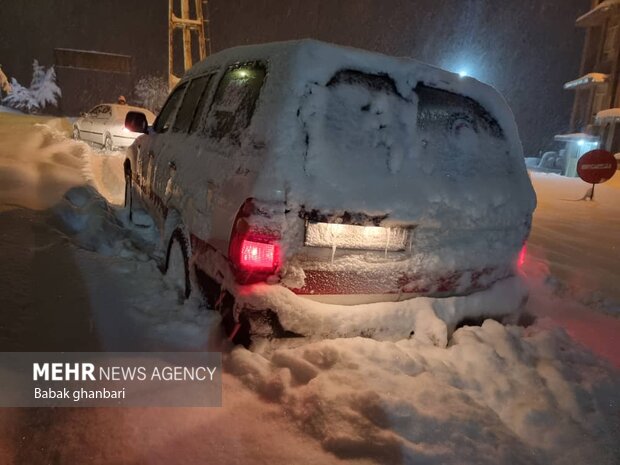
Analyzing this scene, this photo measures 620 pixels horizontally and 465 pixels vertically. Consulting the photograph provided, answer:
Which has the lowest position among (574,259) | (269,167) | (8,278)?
(574,259)

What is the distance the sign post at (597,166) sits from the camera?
10.4 metres

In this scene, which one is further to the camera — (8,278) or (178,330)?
(8,278)

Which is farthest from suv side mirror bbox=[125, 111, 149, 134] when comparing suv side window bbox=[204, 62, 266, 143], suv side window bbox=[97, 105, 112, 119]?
suv side window bbox=[97, 105, 112, 119]

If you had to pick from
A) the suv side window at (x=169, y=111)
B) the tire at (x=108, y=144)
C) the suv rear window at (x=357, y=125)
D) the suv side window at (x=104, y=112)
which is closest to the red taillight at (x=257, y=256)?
the suv rear window at (x=357, y=125)

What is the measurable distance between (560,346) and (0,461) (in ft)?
11.0

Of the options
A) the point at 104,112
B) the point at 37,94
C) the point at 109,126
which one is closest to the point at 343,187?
the point at 109,126

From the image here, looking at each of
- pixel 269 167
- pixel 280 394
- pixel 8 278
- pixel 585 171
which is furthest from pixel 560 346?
pixel 585 171

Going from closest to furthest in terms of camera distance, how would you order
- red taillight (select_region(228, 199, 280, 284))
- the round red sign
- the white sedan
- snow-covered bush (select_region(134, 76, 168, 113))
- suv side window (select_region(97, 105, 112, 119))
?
red taillight (select_region(228, 199, 280, 284))
the round red sign
the white sedan
suv side window (select_region(97, 105, 112, 119))
snow-covered bush (select_region(134, 76, 168, 113))

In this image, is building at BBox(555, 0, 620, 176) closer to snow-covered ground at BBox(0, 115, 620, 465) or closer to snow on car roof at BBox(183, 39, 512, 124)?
snow on car roof at BBox(183, 39, 512, 124)

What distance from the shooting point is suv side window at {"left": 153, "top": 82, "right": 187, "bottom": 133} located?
461 centimetres

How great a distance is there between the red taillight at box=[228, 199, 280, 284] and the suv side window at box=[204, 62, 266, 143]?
24.2 inches

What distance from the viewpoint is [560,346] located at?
10.9 ft

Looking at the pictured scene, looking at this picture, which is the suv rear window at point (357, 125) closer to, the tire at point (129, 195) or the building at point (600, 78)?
the tire at point (129, 195)

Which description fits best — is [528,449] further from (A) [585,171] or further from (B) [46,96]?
(B) [46,96]
